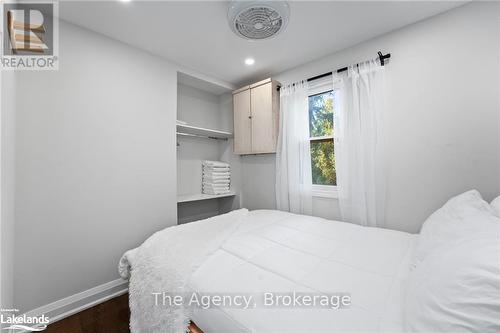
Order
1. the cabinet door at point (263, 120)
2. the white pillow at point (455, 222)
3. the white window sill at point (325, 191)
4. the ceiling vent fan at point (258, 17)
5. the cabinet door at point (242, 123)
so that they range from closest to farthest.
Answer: the white pillow at point (455, 222) → the ceiling vent fan at point (258, 17) → the white window sill at point (325, 191) → the cabinet door at point (263, 120) → the cabinet door at point (242, 123)

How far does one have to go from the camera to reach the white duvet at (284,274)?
2.49ft

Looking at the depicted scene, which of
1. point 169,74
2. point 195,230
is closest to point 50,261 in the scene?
point 195,230

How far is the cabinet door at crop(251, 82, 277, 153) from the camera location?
2580 mm

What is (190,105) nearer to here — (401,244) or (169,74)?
(169,74)

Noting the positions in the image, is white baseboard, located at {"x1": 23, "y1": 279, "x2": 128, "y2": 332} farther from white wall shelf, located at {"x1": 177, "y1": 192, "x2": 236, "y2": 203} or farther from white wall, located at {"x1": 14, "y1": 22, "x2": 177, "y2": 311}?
white wall shelf, located at {"x1": 177, "y1": 192, "x2": 236, "y2": 203}

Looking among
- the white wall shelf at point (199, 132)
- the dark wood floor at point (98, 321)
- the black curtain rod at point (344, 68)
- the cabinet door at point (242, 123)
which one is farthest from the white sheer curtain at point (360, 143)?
the dark wood floor at point (98, 321)

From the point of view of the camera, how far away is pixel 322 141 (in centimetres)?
243

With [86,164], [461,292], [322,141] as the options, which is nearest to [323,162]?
[322,141]

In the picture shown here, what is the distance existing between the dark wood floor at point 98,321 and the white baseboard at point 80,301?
0.04 m

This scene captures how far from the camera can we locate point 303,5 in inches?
61.2

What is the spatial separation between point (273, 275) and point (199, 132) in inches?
91.6

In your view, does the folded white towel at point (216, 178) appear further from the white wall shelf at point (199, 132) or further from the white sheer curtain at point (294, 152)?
the white sheer curtain at point (294, 152)

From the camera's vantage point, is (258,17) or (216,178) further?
(216,178)

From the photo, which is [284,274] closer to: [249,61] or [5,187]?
[5,187]
